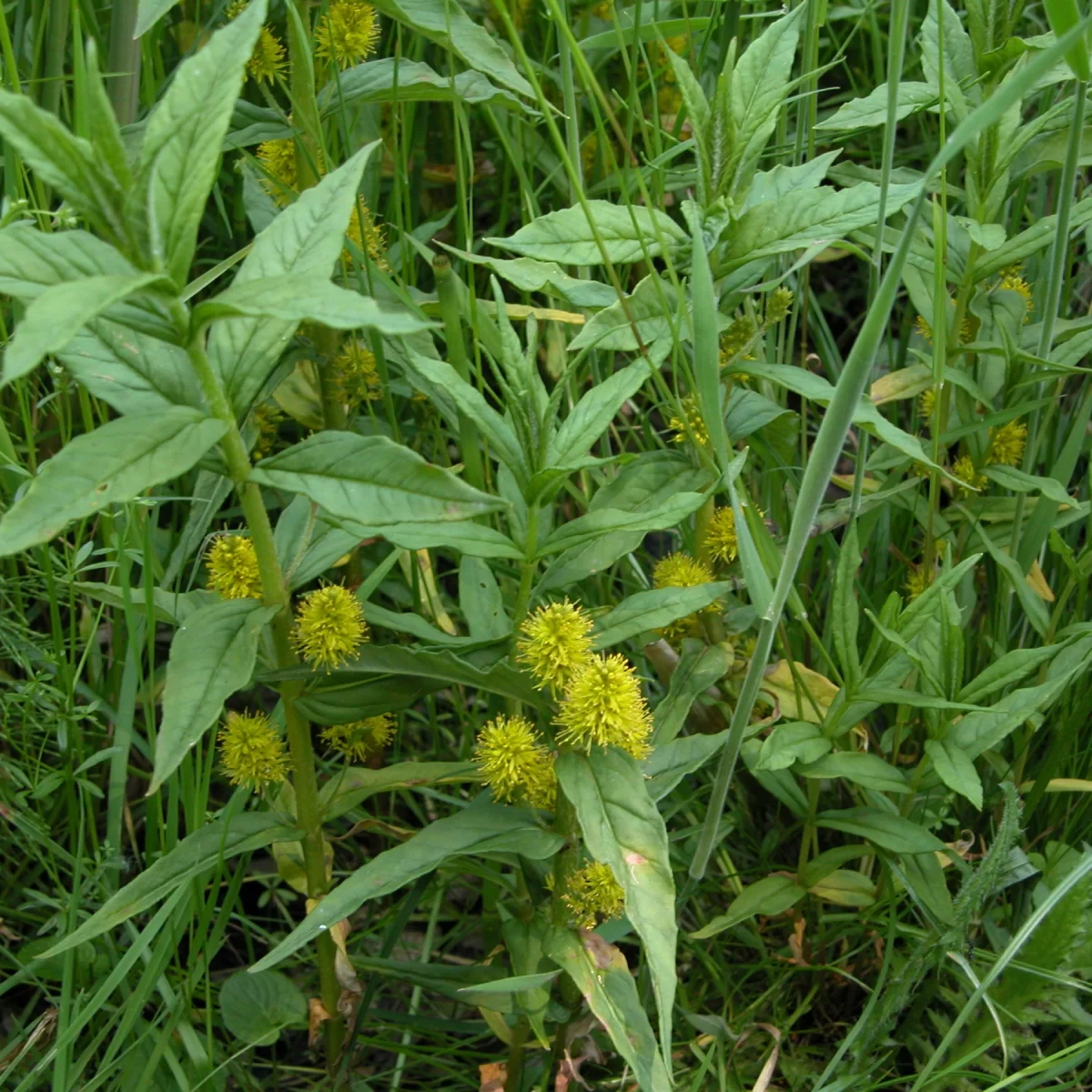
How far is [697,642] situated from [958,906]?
0.35 m

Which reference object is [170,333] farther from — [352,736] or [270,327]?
[352,736]

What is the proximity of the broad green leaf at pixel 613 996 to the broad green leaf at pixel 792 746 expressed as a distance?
0.22m

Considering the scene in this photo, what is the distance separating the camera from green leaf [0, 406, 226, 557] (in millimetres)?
797

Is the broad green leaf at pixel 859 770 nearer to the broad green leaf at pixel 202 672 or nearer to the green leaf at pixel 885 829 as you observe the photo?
the green leaf at pixel 885 829

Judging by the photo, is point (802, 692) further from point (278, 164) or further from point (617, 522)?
point (278, 164)

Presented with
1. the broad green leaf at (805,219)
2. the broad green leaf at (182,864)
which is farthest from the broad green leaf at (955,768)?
the broad green leaf at (182,864)

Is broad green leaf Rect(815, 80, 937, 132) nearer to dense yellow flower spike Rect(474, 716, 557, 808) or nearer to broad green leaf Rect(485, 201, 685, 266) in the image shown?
broad green leaf Rect(485, 201, 685, 266)

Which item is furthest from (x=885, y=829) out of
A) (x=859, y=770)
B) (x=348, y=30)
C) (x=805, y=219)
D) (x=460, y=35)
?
(x=348, y=30)

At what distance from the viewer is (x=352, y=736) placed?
1255 mm

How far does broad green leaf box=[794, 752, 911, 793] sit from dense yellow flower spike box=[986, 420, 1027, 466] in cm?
44

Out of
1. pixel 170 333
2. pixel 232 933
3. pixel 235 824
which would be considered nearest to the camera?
pixel 170 333

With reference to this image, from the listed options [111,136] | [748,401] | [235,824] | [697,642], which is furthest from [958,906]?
[111,136]

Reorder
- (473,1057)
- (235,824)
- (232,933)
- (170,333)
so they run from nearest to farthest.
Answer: (170,333), (235,824), (473,1057), (232,933)

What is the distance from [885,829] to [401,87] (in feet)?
3.07
